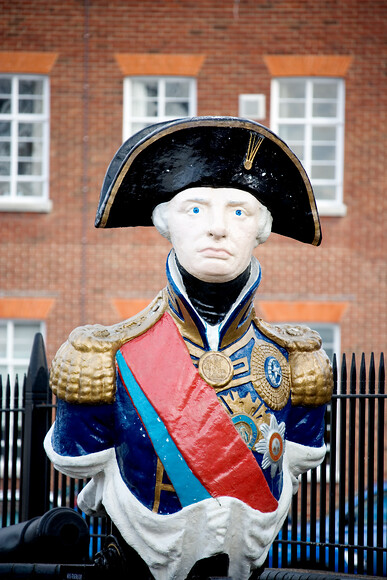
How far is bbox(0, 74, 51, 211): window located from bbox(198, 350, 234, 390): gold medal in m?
9.07

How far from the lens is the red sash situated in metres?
3.08

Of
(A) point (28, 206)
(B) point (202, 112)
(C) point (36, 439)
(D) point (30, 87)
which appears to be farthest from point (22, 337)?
(C) point (36, 439)

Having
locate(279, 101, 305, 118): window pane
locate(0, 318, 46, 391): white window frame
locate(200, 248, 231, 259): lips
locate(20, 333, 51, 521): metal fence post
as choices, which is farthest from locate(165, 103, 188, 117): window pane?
locate(200, 248, 231, 259): lips

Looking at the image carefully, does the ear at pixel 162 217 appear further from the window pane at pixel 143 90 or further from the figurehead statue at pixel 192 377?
the window pane at pixel 143 90

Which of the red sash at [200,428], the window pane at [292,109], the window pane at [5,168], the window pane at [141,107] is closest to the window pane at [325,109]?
the window pane at [292,109]

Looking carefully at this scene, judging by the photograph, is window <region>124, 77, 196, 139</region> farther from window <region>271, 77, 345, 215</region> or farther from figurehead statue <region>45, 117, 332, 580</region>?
figurehead statue <region>45, 117, 332, 580</region>

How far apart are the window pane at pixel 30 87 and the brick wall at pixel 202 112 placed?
1.15 ft

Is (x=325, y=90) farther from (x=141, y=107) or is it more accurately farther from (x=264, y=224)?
(x=264, y=224)

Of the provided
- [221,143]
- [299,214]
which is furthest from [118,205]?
[299,214]

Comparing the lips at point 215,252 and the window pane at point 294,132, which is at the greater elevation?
the window pane at point 294,132

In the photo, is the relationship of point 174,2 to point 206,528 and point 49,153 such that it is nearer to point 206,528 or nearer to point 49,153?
point 49,153

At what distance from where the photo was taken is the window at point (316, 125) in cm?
1203

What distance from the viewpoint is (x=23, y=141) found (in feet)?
40.1

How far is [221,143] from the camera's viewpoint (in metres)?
3.17
